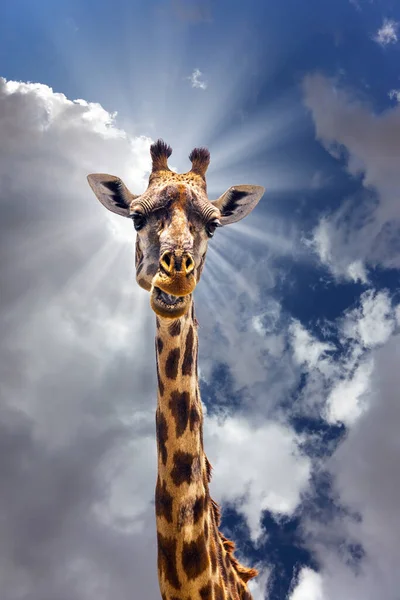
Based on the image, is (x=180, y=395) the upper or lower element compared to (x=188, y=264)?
lower

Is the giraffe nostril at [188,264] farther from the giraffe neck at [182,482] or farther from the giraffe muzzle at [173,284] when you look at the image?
the giraffe neck at [182,482]

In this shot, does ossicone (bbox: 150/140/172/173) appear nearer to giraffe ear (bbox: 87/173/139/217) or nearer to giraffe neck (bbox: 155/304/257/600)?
giraffe ear (bbox: 87/173/139/217)

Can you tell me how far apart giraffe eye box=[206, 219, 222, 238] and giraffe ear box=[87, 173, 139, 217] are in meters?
2.42

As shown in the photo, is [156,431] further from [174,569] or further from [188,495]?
[174,569]

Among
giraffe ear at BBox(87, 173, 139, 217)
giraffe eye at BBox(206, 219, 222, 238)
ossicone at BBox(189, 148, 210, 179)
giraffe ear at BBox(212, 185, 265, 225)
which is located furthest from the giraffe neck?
ossicone at BBox(189, 148, 210, 179)

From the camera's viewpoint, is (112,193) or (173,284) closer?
(173,284)

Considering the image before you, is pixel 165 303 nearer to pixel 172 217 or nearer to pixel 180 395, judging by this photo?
pixel 172 217

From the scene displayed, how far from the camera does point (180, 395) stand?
9.30 metres

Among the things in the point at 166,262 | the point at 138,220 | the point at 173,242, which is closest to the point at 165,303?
the point at 166,262

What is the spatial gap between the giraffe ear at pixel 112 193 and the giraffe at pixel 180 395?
47.0 inches

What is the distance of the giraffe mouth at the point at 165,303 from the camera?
8195 mm

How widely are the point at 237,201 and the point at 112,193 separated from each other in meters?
2.80

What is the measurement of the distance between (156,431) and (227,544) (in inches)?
136

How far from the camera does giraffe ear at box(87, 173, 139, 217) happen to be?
11.6 metres
